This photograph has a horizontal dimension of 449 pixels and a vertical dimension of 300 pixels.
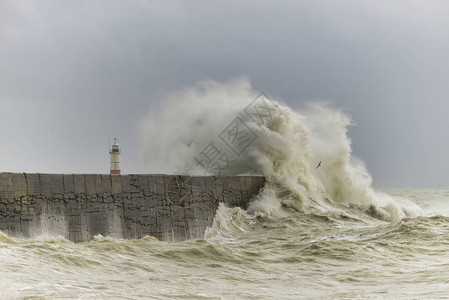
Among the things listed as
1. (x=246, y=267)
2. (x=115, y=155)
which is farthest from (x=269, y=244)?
(x=115, y=155)

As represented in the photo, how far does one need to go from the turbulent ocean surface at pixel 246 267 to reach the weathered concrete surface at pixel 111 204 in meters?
0.28

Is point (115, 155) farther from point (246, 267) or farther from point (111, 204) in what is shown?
point (246, 267)

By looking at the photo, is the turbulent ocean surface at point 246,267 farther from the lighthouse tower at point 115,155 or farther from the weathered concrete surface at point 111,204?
the lighthouse tower at point 115,155

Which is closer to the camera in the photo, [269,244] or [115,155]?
[269,244]

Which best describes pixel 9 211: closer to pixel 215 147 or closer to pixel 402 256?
pixel 402 256

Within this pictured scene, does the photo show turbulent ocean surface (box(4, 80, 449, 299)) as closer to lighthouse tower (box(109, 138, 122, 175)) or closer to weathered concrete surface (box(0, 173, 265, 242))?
weathered concrete surface (box(0, 173, 265, 242))

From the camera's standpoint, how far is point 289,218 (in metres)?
10.3

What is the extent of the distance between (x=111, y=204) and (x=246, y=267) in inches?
114

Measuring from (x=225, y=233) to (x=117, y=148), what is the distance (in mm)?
7178

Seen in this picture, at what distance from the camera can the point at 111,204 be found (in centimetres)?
823

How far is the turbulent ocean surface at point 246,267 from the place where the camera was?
4621mm

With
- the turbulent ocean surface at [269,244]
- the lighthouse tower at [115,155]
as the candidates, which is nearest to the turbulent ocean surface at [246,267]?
the turbulent ocean surface at [269,244]

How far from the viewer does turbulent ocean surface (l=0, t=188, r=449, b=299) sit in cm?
462

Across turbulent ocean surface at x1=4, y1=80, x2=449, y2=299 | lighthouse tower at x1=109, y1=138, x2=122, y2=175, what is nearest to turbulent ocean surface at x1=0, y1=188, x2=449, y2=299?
turbulent ocean surface at x1=4, y1=80, x2=449, y2=299
